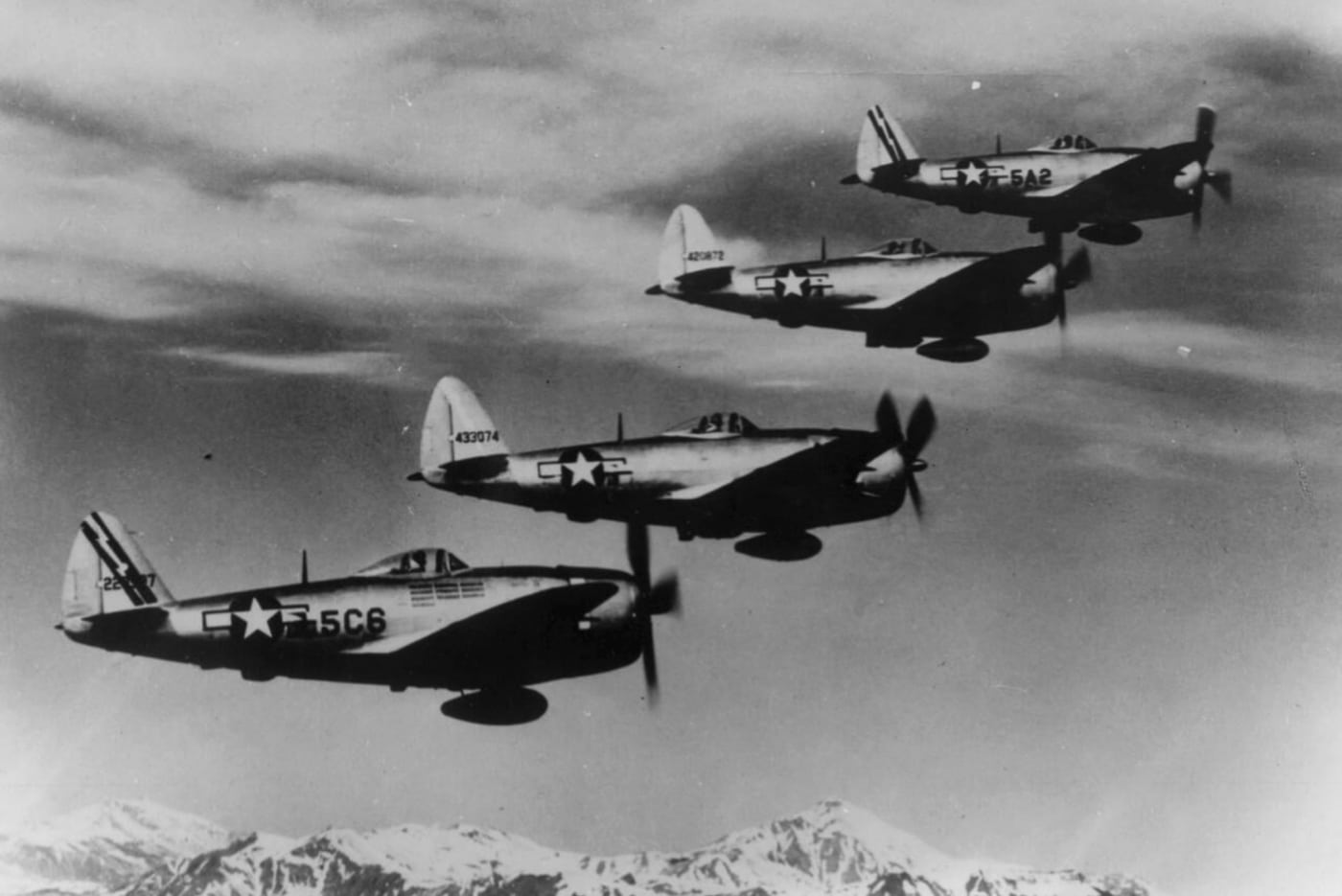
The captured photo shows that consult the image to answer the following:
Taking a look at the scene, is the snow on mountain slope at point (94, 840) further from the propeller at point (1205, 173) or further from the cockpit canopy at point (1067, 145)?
the propeller at point (1205, 173)

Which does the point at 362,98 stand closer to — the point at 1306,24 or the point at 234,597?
the point at 234,597

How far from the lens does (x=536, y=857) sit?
128 metres

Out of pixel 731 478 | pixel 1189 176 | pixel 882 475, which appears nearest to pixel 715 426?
→ pixel 731 478

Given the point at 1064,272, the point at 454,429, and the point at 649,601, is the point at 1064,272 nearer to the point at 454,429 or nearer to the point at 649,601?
the point at 649,601

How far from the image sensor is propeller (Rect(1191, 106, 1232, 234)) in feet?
46.3

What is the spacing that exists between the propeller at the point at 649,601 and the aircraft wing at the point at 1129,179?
5.58 metres

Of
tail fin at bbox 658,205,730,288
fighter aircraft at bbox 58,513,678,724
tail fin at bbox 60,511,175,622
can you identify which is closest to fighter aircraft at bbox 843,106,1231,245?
tail fin at bbox 658,205,730,288

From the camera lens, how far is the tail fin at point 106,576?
1272 cm

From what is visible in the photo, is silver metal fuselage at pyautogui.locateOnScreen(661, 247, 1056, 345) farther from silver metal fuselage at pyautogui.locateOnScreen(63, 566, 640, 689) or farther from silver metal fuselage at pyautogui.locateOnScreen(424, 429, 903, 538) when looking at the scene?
silver metal fuselage at pyautogui.locateOnScreen(63, 566, 640, 689)

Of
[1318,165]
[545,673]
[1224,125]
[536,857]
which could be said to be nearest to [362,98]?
[545,673]

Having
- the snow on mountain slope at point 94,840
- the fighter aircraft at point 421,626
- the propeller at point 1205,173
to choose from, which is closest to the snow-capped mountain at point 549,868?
the snow on mountain slope at point 94,840

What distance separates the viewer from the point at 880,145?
14367 mm

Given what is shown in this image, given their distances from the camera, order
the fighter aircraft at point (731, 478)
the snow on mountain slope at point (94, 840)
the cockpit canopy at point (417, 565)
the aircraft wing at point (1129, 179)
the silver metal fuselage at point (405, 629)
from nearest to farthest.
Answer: the silver metal fuselage at point (405, 629) < the cockpit canopy at point (417, 565) < the fighter aircraft at point (731, 478) < the aircraft wing at point (1129, 179) < the snow on mountain slope at point (94, 840)

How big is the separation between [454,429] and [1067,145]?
702cm
